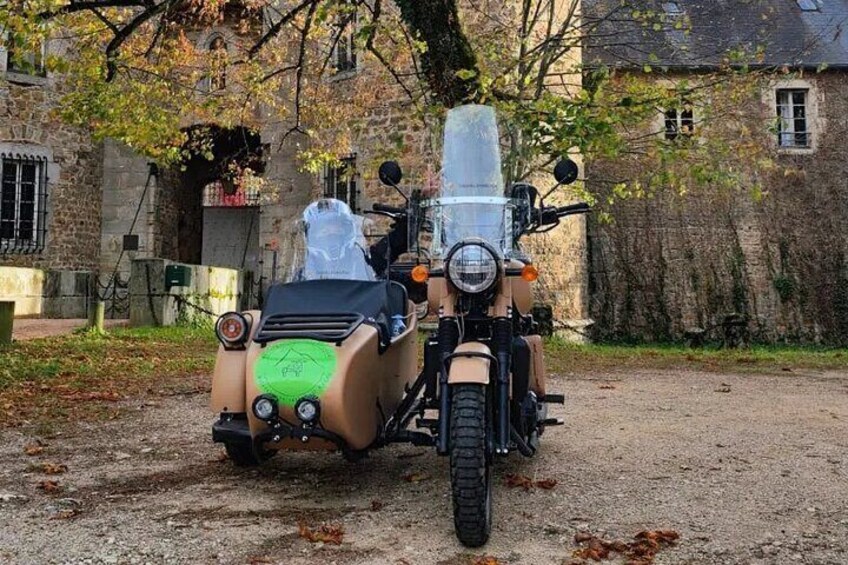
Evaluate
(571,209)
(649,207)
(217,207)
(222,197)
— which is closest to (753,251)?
(649,207)

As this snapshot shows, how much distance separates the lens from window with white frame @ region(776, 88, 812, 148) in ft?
66.8

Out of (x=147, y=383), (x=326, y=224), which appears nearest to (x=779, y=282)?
(x=147, y=383)

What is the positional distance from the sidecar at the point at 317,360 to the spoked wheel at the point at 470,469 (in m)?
0.61

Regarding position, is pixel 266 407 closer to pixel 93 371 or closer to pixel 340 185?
pixel 93 371

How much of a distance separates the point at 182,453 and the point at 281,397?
5.40ft

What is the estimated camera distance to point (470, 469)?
9.23 feet

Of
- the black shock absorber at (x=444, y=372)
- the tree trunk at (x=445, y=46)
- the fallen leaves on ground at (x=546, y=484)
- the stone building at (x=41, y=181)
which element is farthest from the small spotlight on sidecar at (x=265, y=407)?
the stone building at (x=41, y=181)

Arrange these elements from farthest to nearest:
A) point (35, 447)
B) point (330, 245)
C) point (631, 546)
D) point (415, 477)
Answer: point (35, 447), point (330, 245), point (415, 477), point (631, 546)

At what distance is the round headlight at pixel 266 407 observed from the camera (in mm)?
3262

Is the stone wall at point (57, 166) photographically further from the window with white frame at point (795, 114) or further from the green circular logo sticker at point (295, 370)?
the window with white frame at point (795, 114)

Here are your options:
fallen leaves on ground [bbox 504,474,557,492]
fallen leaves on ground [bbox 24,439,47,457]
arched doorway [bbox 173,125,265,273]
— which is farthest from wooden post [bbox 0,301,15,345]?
fallen leaves on ground [bbox 504,474,557,492]

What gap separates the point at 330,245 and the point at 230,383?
927mm

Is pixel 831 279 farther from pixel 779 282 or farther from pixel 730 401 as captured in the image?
pixel 730 401

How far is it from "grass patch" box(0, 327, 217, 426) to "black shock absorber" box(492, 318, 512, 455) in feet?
12.7
